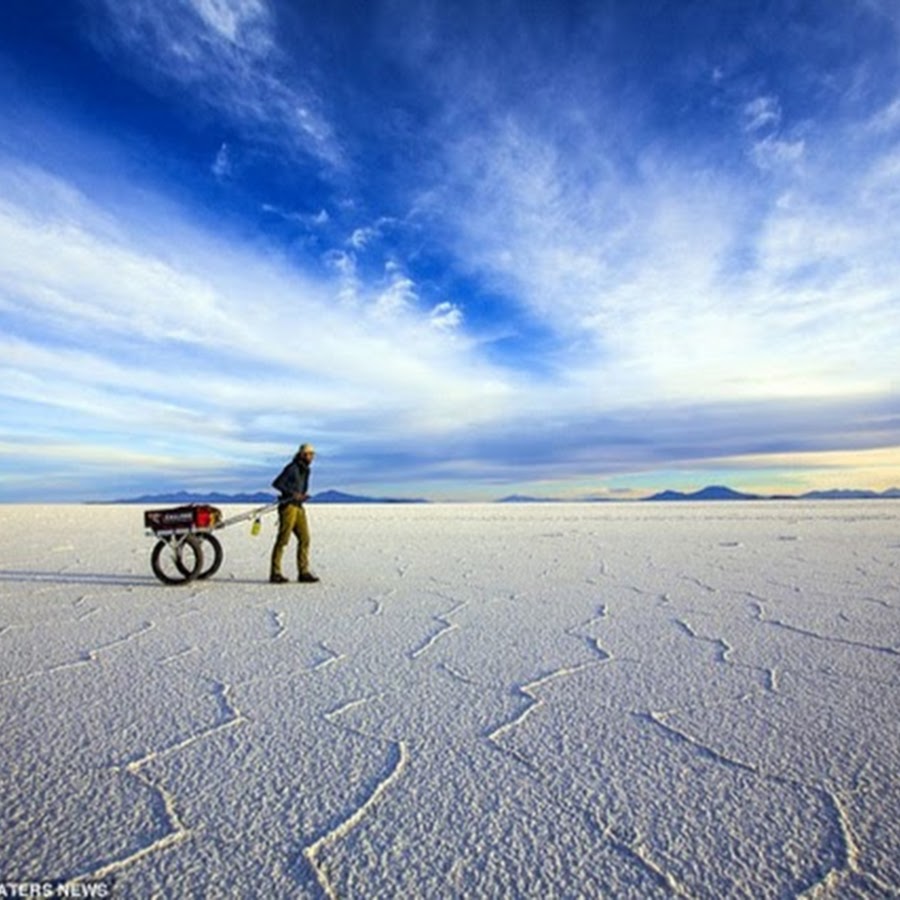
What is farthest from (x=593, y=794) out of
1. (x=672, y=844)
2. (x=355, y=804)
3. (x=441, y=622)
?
(x=441, y=622)

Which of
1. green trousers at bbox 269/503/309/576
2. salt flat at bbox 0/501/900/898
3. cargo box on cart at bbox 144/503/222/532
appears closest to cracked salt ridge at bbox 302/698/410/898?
salt flat at bbox 0/501/900/898

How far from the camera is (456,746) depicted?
8.05ft

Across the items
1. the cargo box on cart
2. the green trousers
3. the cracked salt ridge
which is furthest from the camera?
the green trousers

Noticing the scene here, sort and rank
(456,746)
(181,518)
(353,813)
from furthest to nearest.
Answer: (181,518), (456,746), (353,813)

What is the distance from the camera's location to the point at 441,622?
4.64 metres

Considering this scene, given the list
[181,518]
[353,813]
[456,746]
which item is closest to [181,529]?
[181,518]

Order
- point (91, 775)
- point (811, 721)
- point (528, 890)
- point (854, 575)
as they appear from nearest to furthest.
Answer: point (528, 890) < point (91, 775) < point (811, 721) < point (854, 575)

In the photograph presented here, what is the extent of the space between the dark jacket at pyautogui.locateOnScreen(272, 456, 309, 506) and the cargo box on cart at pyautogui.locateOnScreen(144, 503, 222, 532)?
2.22 ft

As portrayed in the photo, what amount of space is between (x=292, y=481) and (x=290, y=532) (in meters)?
0.56

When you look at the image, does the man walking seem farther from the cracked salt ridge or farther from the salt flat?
the cracked salt ridge

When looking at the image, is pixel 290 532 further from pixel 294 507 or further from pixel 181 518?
pixel 181 518

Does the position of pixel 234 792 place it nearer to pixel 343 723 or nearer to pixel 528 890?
pixel 343 723

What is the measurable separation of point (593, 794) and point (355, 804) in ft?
2.64

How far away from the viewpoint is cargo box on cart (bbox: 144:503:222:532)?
6.27 meters
